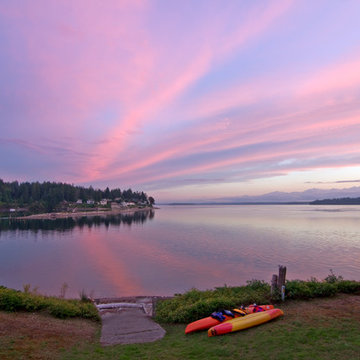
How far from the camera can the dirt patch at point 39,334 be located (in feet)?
20.8

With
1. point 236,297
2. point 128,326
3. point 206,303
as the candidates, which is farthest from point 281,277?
point 128,326

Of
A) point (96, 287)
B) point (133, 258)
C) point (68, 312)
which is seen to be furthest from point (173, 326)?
point (133, 258)

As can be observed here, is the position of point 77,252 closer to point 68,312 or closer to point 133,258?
point 133,258

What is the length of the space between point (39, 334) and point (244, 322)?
5518mm

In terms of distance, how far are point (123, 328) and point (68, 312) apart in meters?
2.22

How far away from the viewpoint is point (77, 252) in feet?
111

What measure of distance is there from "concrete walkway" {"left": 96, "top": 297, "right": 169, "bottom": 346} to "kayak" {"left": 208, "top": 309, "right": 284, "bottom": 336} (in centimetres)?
168

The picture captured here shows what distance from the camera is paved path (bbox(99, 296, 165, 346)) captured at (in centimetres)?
813

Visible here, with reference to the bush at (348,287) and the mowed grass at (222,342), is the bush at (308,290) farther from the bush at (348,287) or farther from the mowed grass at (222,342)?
the mowed grass at (222,342)

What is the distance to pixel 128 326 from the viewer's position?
370 inches

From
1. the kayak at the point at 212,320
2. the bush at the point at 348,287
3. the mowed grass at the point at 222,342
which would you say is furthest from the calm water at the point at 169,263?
the mowed grass at the point at 222,342

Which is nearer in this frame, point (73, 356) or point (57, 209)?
point (73, 356)

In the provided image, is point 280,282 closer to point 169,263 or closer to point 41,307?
point 41,307

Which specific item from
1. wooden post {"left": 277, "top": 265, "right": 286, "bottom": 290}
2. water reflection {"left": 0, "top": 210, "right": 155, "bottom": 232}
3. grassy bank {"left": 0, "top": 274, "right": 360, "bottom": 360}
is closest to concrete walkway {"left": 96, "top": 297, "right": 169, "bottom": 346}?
grassy bank {"left": 0, "top": 274, "right": 360, "bottom": 360}
